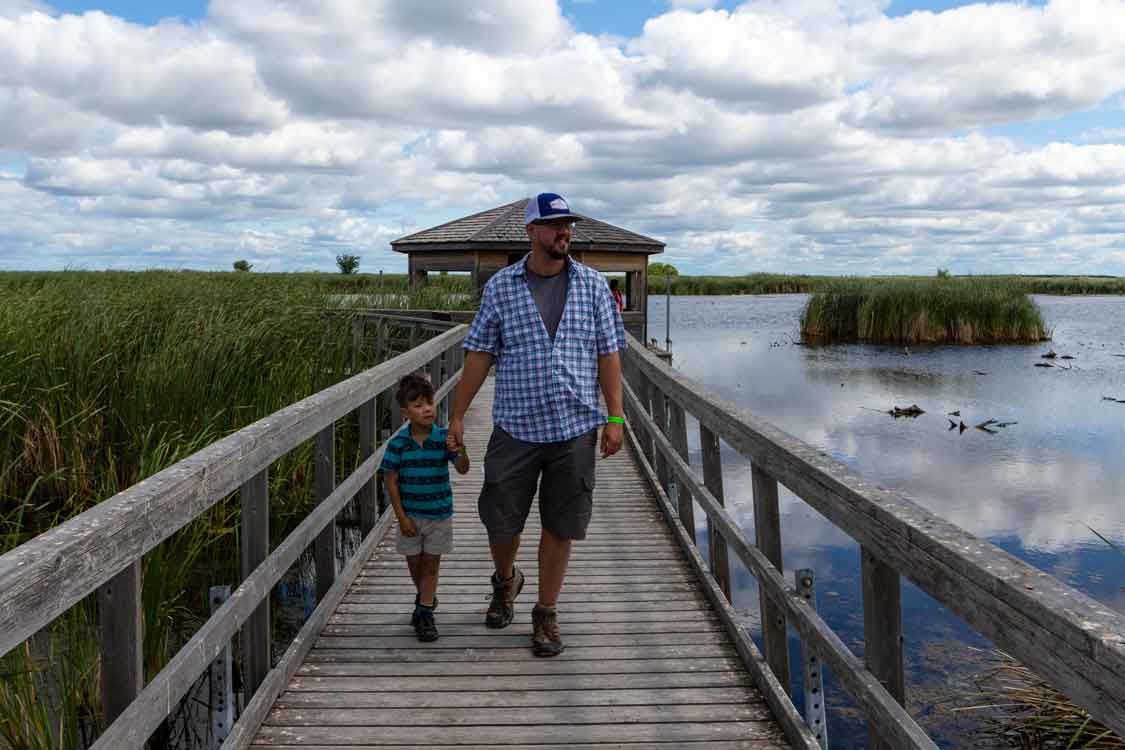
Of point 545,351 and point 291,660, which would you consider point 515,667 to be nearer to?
point 291,660

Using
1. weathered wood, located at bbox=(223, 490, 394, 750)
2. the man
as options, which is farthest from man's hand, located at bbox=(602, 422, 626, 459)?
weathered wood, located at bbox=(223, 490, 394, 750)

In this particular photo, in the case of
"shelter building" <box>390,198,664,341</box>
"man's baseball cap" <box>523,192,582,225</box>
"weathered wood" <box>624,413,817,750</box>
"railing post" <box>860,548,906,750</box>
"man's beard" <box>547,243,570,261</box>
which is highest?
"shelter building" <box>390,198,664,341</box>

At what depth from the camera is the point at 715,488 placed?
4.49 metres

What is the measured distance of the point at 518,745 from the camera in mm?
3119

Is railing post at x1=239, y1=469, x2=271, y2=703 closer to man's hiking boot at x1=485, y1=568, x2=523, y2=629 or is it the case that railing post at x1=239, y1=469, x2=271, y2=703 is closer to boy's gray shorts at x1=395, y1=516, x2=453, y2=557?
boy's gray shorts at x1=395, y1=516, x2=453, y2=557

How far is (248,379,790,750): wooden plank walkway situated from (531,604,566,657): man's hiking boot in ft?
0.15

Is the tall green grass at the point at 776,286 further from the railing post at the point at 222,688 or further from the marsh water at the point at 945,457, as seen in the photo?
the railing post at the point at 222,688

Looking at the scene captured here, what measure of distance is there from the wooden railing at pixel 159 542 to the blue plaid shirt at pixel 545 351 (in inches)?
31.0

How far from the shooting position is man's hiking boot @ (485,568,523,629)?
4.18 meters

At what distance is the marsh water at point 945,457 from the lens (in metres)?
7.54

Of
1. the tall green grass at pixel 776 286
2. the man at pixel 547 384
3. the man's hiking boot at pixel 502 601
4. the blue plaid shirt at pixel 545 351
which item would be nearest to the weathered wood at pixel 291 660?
the man's hiking boot at pixel 502 601

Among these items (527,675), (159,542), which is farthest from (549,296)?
(159,542)

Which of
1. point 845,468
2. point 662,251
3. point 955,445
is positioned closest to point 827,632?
point 845,468

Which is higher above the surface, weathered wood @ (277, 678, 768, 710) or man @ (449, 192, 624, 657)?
man @ (449, 192, 624, 657)
